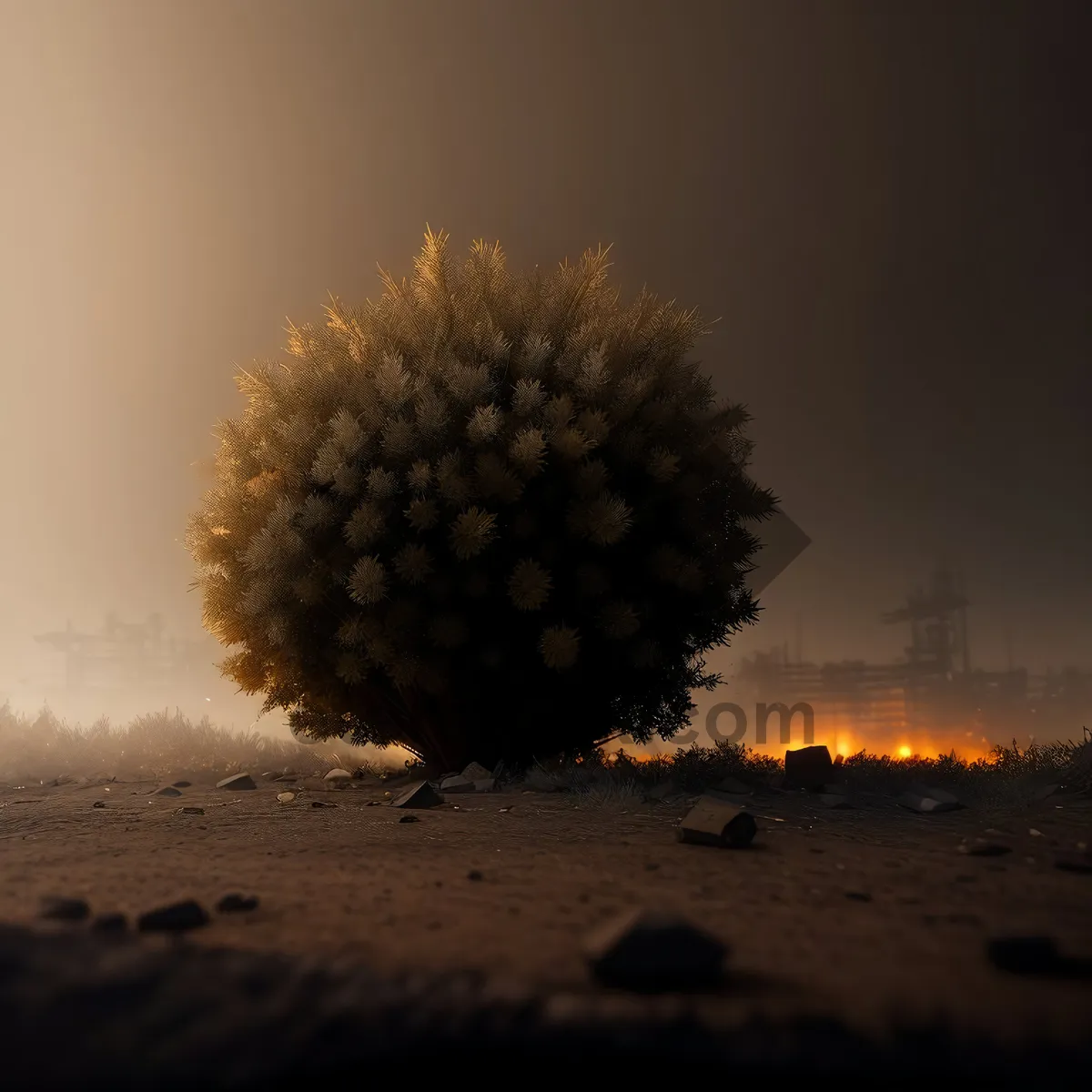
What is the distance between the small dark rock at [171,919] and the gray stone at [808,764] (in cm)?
600

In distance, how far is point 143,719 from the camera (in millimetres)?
14000

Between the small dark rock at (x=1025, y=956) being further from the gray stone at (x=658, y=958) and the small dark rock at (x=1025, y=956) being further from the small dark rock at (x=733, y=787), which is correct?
the small dark rock at (x=733, y=787)

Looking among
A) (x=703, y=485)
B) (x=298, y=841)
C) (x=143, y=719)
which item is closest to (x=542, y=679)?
(x=703, y=485)

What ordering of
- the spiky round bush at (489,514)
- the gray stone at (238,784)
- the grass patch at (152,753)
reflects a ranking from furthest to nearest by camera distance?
the grass patch at (152,753) < the gray stone at (238,784) < the spiky round bush at (489,514)

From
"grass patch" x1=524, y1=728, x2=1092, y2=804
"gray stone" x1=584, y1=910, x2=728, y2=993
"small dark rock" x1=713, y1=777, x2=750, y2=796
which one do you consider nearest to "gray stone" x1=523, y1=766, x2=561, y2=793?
"grass patch" x1=524, y1=728, x2=1092, y2=804

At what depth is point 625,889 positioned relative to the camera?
3.48 metres

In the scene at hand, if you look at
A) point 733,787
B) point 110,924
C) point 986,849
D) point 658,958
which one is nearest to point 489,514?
point 733,787

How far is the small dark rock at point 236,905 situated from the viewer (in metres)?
3.17

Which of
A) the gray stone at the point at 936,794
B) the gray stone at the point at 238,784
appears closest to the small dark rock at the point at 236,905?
the gray stone at the point at 936,794

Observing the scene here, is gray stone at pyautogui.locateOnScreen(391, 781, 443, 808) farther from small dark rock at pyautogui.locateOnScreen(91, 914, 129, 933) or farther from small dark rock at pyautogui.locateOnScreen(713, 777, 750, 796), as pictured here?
small dark rock at pyautogui.locateOnScreen(91, 914, 129, 933)

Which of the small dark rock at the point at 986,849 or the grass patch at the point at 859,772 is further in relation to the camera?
the grass patch at the point at 859,772

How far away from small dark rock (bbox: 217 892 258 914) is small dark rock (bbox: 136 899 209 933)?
17cm

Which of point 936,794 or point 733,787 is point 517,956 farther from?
point 936,794

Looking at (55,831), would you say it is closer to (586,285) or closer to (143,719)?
(586,285)
